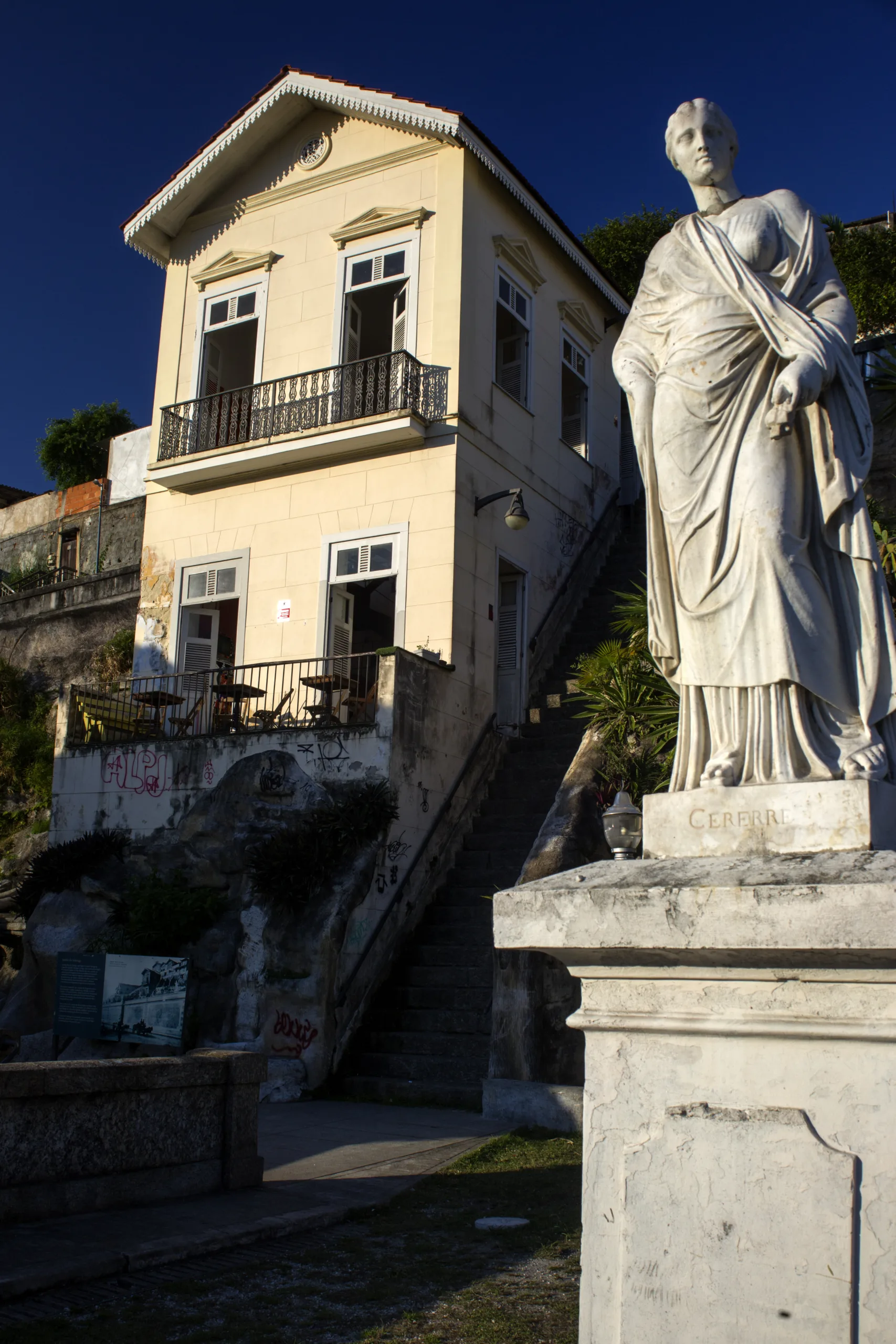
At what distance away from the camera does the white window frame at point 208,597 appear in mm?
17328

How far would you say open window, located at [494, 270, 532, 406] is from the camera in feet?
59.1

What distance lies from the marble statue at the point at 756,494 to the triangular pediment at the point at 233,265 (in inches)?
635

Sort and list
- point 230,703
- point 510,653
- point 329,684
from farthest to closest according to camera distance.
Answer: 1. point 510,653
2. point 230,703
3. point 329,684

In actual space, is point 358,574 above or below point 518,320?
below

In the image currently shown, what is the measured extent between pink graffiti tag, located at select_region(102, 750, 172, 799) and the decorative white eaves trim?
9313mm

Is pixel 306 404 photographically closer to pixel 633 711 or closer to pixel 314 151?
pixel 314 151

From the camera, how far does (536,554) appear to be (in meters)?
18.1

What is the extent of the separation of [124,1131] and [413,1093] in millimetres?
4892

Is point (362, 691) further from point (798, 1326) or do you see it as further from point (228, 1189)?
point (798, 1326)

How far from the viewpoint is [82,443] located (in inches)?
1206

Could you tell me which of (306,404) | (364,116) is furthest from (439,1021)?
(364,116)

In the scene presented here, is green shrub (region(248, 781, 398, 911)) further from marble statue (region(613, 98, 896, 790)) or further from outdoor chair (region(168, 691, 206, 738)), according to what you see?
marble statue (region(613, 98, 896, 790))

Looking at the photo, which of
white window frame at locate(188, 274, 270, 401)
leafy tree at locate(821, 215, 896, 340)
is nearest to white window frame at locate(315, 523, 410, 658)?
white window frame at locate(188, 274, 270, 401)

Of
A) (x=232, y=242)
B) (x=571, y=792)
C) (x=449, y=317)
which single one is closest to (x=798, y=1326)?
(x=571, y=792)
